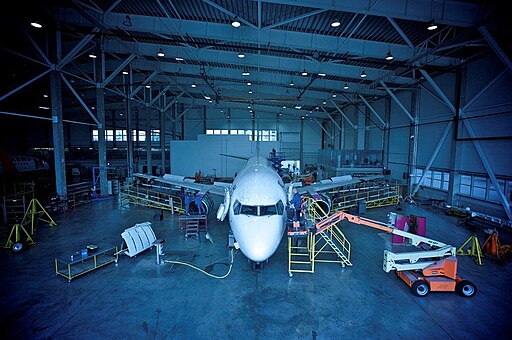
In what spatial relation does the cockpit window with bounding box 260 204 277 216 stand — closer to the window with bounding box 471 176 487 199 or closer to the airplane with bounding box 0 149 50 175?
the window with bounding box 471 176 487 199

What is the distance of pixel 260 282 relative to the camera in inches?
432

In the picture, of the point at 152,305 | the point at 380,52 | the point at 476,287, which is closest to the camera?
the point at 152,305

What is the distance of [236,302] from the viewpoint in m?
9.49

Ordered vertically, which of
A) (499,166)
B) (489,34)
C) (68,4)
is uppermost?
(68,4)

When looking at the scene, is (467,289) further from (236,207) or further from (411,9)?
(411,9)

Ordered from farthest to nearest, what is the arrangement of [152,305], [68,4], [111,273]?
[68,4], [111,273], [152,305]

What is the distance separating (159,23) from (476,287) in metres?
27.1

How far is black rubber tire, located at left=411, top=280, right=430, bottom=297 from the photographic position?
10039mm

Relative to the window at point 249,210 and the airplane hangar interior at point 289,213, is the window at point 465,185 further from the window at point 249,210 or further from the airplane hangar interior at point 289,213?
the window at point 249,210

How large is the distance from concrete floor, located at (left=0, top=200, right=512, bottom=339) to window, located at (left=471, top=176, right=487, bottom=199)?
1154 cm

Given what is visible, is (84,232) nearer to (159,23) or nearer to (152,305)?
(152,305)

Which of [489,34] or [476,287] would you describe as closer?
[476,287]

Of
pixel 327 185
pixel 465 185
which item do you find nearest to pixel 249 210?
pixel 327 185

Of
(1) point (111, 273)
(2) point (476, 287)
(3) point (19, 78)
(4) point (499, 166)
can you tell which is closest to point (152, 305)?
(1) point (111, 273)
